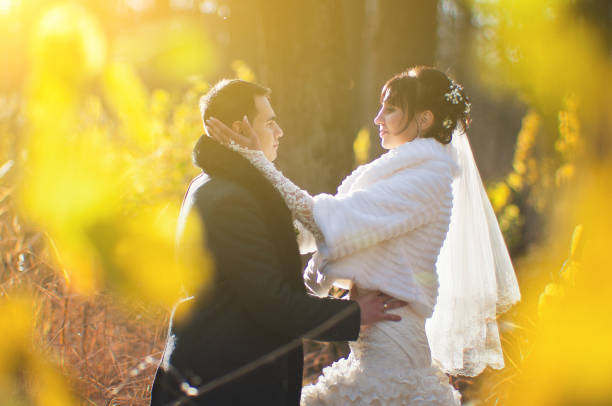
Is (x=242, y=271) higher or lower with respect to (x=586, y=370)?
higher

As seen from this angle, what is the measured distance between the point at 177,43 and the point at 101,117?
1364 cm

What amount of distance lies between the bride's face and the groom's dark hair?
1.77ft

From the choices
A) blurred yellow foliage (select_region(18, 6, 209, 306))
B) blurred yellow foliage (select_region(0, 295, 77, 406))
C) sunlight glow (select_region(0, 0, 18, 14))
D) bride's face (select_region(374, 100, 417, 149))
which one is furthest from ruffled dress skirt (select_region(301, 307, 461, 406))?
sunlight glow (select_region(0, 0, 18, 14))

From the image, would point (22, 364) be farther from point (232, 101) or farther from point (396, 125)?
point (396, 125)

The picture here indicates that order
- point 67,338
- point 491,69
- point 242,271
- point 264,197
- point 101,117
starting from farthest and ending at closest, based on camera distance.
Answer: point 491,69 → point 101,117 → point 67,338 → point 264,197 → point 242,271

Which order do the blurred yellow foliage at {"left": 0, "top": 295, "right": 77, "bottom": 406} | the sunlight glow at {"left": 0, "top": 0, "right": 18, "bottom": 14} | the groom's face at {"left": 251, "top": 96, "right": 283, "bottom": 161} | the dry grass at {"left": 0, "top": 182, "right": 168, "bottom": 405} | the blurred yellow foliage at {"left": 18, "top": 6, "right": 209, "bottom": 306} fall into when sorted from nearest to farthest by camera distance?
the groom's face at {"left": 251, "top": 96, "right": 283, "bottom": 161} < the blurred yellow foliage at {"left": 0, "top": 295, "right": 77, "bottom": 406} < the dry grass at {"left": 0, "top": 182, "right": 168, "bottom": 405} < the blurred yellow foliage at {"left": 18, "top": 6, "right": 209, "bottom": 306} < the sunlight glow at {"left": 0, "top": 0, "right": 18, "bottom": 14}

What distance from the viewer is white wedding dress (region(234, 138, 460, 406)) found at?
198 cm

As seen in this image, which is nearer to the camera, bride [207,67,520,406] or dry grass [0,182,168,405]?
bride [207,67,520,406]

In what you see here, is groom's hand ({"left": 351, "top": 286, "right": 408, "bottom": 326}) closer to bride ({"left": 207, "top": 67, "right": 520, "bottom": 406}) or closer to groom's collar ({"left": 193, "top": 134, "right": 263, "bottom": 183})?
bride ({"left": 207, "top": 67, "right": 520, "bottom": 406})

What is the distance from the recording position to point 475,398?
3330 millimetres

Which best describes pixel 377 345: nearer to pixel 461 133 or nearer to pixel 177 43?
pixel 461 133

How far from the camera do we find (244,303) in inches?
73.6

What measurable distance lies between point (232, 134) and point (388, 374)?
1.04 m

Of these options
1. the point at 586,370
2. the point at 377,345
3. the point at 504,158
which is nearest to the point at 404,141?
the point at 377,345
